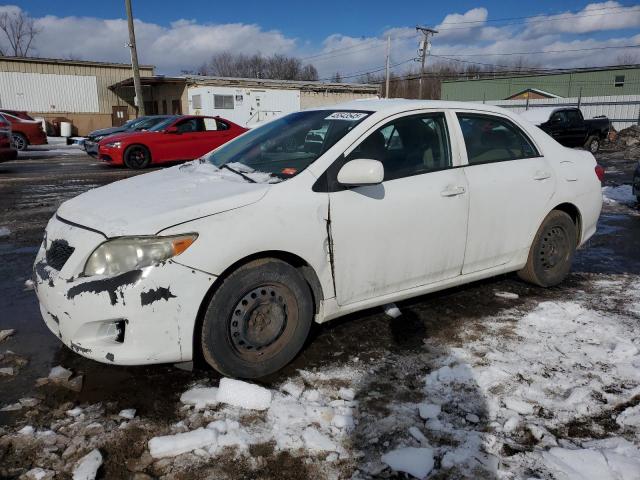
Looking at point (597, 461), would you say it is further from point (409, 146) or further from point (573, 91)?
point (573, 91)

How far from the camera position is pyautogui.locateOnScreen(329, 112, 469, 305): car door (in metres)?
3.23

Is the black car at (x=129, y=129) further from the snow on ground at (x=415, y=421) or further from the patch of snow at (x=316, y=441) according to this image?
the patch of snow at (x=316, y=441)

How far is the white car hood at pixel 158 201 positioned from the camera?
2.72 meters

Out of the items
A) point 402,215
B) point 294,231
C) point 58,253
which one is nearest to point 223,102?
point 402,215

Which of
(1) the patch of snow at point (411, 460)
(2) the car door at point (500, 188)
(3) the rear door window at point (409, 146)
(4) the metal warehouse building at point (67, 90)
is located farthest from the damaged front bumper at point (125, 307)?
(4) the metal warehouse building at point (67, 90)

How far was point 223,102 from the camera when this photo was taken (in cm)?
2798

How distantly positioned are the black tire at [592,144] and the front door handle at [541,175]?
19438 millimetres

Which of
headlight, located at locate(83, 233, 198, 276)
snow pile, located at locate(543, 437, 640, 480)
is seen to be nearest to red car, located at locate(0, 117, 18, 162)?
headlight, located at locate(83, 233, 198, 276)

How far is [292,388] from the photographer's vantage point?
2.98 m

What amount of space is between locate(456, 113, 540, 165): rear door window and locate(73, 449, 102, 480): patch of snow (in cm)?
315

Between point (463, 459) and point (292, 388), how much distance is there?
3.46ft

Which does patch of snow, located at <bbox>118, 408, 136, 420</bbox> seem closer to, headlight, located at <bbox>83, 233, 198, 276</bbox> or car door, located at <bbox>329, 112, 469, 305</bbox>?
headlight, located at <bbox>83, 233, 198, 276</bbox>

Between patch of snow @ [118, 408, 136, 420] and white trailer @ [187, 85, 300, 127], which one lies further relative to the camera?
white trailer @ [187, 85, 300, 127]

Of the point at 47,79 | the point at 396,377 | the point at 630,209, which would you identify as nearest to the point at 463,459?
the point at 396,377
